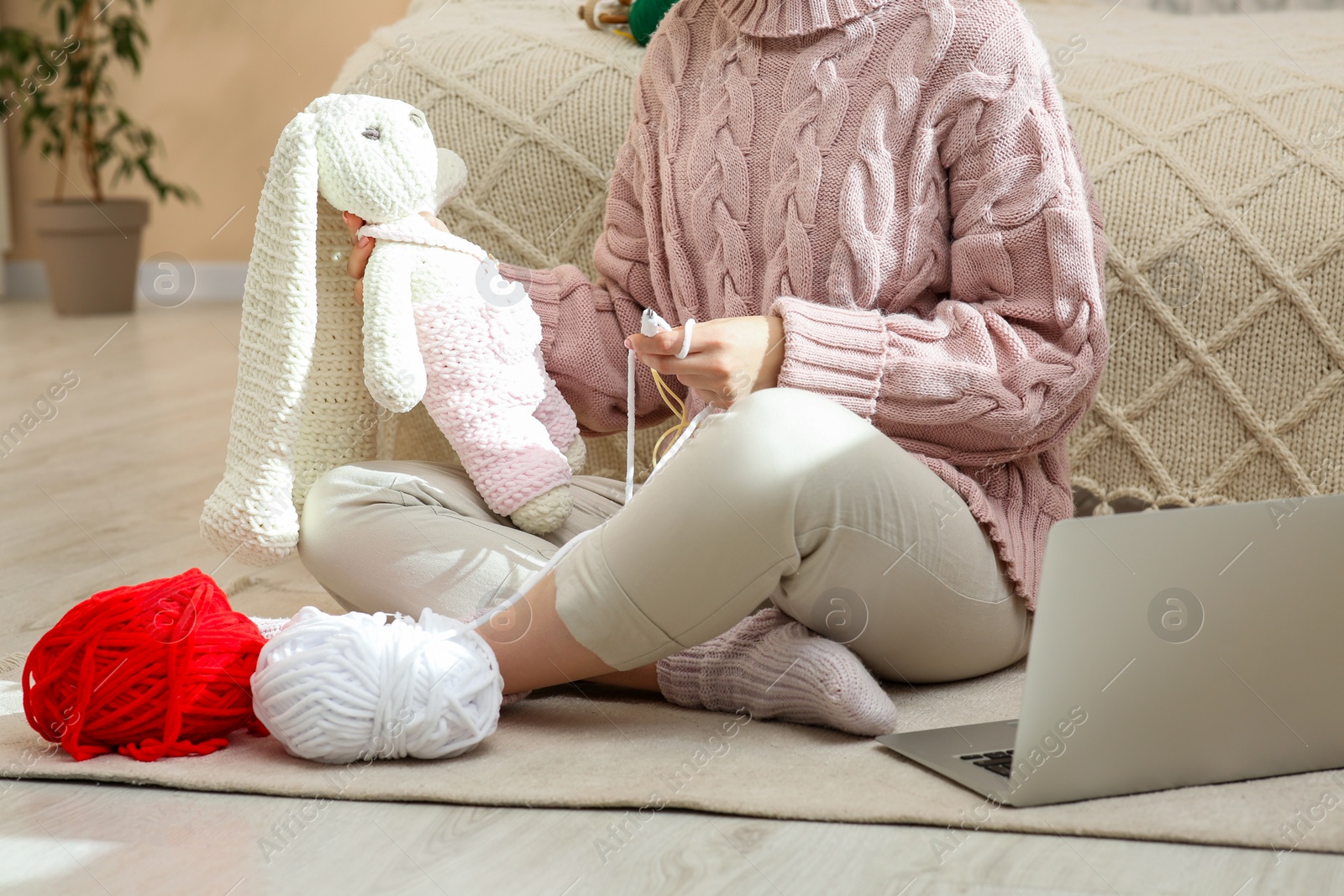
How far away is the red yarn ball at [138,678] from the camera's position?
0.79 metres

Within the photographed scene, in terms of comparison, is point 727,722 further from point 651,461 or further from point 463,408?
point 651,461

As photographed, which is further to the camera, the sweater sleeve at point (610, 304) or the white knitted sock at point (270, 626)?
the sweater sleeve at point (610, 304)

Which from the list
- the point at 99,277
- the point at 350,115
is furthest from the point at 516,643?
the point at 99,277

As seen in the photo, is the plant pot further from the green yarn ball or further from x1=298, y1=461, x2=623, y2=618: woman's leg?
x1=298, y1=461, x2=623, y2=618: woman's leg

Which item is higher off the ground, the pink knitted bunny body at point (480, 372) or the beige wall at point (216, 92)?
the pink knitted bunny body at point (480, 372)

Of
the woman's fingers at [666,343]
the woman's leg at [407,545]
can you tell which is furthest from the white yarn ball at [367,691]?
the woman's fingers at [666,343]

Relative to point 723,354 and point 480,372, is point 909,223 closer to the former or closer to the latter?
point 723,354

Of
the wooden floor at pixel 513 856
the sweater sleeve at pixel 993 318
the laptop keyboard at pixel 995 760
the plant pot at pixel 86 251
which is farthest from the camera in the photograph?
the plant pot at pixel 86 251

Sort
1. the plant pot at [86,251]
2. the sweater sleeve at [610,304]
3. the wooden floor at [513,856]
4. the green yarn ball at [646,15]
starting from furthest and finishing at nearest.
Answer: the plant pot at [86,251]
the green yarn ball at [646,15]
the sweater sleeve at [610,304]
the wooden floor at [513,856]

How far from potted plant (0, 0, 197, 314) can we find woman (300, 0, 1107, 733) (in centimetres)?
294

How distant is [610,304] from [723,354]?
288 millimetres

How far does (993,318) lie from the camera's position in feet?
2.87

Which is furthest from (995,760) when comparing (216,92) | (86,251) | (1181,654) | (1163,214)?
(216,92)

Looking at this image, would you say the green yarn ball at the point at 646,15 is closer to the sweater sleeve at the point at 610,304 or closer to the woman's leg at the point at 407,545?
the sweater sleeve at the point at 610,304
